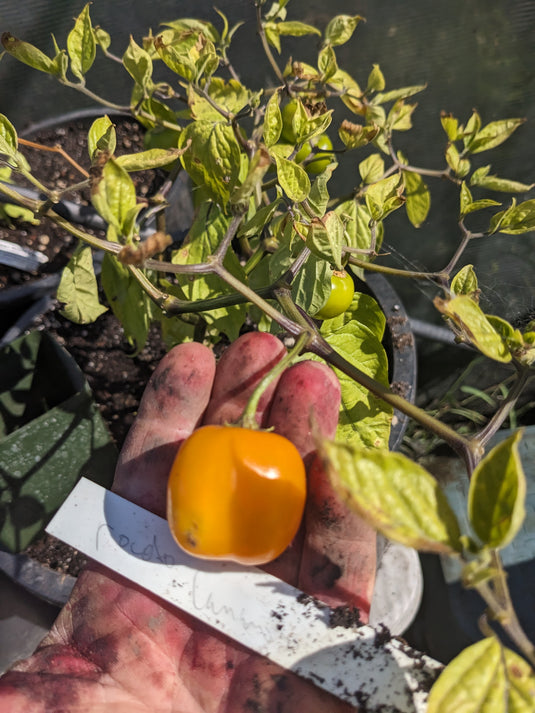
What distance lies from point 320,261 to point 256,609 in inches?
18.1

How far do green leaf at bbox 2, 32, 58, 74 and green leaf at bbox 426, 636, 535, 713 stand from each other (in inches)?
35.3

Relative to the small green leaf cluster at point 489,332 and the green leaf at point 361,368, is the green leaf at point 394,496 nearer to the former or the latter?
the small green leaf cluster at point 489,332

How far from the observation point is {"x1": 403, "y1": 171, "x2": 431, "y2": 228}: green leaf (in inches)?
38.4

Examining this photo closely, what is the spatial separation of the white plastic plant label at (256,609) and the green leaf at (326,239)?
44 cm

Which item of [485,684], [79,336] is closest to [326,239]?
[485,684]

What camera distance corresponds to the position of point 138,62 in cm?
82

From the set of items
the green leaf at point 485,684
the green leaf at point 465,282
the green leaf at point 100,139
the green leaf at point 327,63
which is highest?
the green leaf at point 327,63

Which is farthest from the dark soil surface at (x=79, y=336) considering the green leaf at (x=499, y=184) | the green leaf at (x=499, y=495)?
the green leaf at (x=499, y=495)

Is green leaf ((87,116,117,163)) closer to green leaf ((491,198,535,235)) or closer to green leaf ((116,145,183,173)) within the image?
green leaf ((116,145,183,173))

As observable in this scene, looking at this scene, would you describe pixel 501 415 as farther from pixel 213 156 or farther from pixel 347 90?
pixel 347 90

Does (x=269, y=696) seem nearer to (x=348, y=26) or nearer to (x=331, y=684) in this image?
(x=331, y=684)

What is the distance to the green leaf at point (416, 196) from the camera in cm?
98

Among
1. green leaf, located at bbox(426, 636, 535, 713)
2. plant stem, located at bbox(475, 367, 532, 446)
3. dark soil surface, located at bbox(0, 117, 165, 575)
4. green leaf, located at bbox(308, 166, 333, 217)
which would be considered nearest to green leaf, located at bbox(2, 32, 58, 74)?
green leaf, located at bbox(308, 166, 333, 217)

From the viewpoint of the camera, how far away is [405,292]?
55.6 inches
